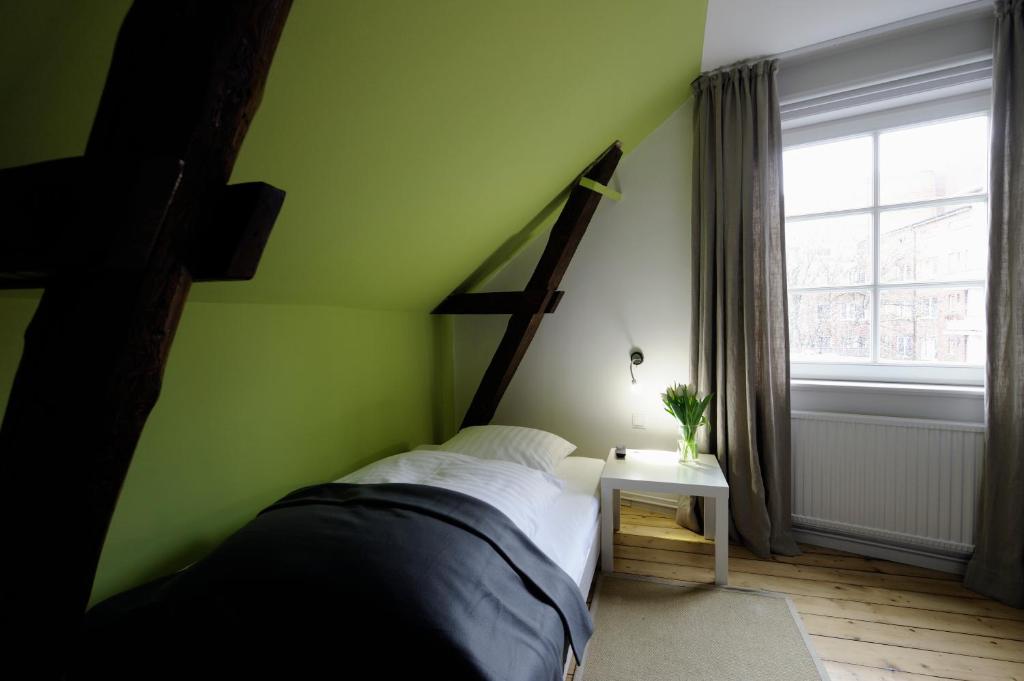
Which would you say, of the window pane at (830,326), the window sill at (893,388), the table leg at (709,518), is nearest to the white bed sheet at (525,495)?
the table leg at (709,518)

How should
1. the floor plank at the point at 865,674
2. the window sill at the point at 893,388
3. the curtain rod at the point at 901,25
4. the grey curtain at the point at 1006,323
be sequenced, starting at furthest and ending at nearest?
the window sill at the point at 893,388
the curtain rod at the point at 901,25
the grey curtain at the point at 1006,323
the floor plank at the point at 865,674

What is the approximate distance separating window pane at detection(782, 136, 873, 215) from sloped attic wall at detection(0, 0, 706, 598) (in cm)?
74

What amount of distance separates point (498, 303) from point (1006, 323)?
2199mm

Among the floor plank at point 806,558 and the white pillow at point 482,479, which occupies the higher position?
the white pillow at point 482,479

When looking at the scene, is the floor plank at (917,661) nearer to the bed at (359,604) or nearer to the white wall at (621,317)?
the bed at (359,604)

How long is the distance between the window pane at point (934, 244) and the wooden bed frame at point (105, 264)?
2776 millimetres

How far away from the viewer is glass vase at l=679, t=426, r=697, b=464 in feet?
7.40

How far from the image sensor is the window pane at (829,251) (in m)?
2.38

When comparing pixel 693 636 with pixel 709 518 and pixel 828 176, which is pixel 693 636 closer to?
pixel 709 518

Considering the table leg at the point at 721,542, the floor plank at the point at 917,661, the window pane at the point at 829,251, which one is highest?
the window pane at the point at 829,251

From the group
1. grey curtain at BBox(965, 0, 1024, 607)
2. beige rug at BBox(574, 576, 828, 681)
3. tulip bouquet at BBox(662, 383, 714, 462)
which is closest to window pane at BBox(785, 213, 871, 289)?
grey curtain at BBox(965, 0, 1024, 607)

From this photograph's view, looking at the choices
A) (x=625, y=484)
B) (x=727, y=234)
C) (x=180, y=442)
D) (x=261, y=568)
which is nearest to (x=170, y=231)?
(x=261, y=568)

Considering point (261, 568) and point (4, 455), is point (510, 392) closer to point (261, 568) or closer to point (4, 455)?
point (261, 568)

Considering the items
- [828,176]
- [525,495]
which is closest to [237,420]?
[525,495]
